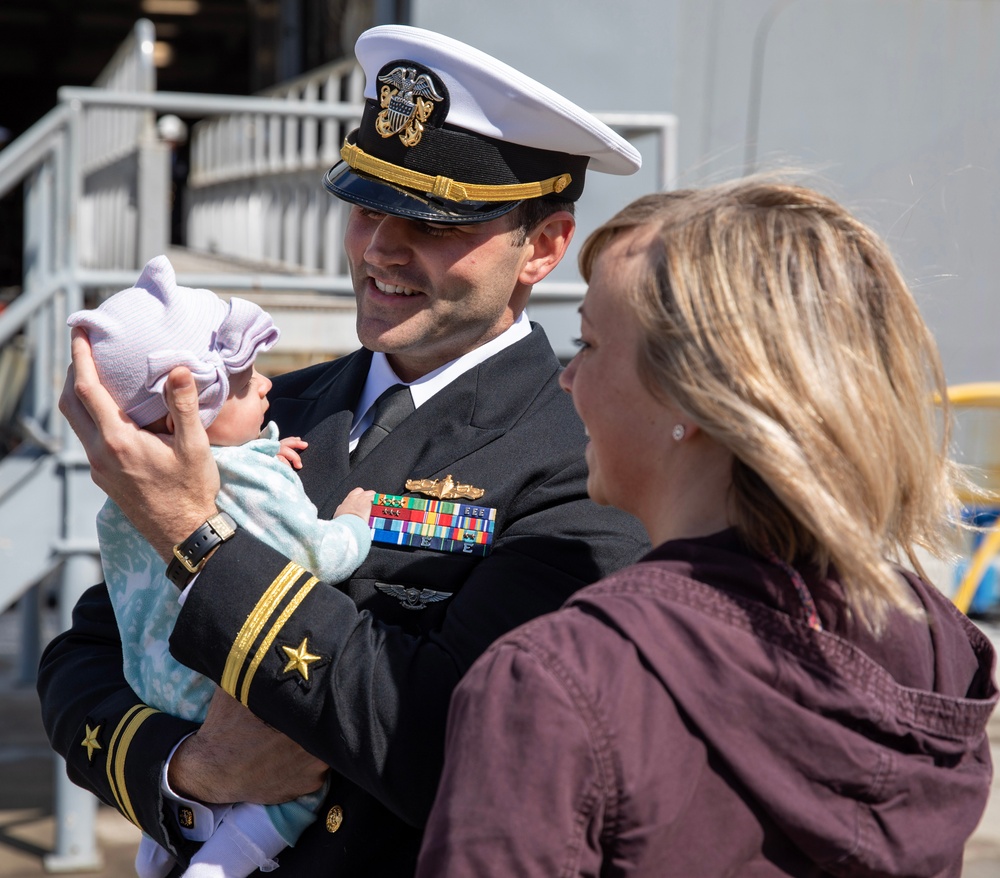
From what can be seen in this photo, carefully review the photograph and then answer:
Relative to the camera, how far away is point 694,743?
1.10 meters

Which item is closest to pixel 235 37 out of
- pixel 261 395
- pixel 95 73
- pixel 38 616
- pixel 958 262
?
pixel 95 73

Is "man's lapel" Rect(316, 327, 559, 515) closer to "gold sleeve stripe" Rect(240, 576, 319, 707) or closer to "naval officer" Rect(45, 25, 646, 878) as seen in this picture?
"naval officer" Rect(45, 25, 646, 878)

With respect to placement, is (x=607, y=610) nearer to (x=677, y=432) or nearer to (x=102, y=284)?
(x=677, y=432)

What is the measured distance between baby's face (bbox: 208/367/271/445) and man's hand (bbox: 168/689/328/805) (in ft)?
1.23

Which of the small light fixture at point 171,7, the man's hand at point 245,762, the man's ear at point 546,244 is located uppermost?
the small light fixture at point 171,7

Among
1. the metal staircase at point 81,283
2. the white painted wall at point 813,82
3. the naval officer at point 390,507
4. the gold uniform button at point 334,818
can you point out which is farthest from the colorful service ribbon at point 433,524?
the white painted wall at point 813,82

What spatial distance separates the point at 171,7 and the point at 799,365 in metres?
12.4

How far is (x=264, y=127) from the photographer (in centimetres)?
632

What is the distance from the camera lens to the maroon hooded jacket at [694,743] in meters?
1.06

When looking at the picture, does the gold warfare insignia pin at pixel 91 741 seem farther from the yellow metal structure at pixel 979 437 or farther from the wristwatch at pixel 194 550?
the yellow metal structure at pixel 979 437

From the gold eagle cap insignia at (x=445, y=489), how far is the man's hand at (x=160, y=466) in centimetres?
28

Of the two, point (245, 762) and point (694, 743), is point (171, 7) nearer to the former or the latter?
point (245, 762)

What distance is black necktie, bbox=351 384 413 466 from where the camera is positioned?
182cm

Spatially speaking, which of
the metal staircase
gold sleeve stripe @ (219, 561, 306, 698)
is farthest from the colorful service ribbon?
the metal staircase
